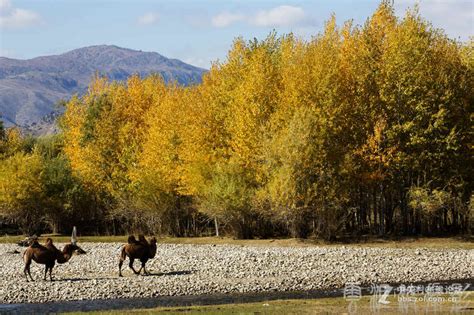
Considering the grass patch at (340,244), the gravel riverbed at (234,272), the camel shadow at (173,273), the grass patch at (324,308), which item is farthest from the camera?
the grass patch at (340,244)

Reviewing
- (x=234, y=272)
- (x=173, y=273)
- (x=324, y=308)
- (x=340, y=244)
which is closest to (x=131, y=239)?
(x=173, y=273)

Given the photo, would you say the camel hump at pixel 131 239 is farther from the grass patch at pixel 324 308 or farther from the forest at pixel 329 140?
the forest at pixel 329 140

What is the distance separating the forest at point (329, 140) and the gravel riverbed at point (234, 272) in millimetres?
6002

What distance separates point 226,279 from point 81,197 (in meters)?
35.0

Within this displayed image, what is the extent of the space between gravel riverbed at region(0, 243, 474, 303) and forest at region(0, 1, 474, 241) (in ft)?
19.7

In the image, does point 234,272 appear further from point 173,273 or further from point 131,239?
point 131,239

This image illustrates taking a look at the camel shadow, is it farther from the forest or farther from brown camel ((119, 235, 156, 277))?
the forest

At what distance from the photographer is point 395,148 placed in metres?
47.5

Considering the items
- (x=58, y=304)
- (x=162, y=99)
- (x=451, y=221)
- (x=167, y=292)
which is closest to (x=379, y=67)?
(x=451, y=221)

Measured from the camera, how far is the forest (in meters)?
47.2

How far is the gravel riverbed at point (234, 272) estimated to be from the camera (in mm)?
29344

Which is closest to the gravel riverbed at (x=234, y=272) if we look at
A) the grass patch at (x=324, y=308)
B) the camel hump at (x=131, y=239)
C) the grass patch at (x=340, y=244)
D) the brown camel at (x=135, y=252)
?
the brown camel at (x=135, y=252)

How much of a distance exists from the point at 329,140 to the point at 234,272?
668 inches

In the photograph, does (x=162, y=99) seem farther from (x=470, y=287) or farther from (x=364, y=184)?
(x=470, y=287)
